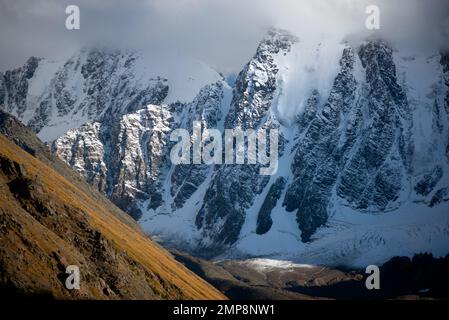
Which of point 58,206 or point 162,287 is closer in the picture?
point 58,206

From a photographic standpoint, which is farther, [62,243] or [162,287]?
[162,287]
